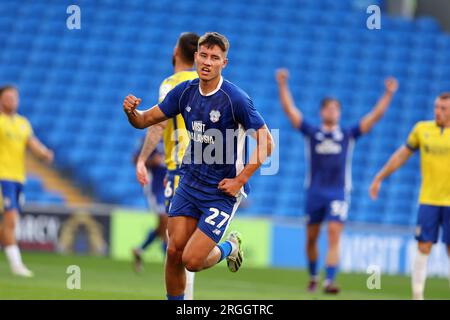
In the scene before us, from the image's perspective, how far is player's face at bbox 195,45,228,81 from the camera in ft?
24.7

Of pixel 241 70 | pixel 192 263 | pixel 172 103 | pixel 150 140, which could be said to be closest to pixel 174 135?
pixel 150 140

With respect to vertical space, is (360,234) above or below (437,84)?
below

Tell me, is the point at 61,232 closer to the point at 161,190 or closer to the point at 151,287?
the point at 161,190

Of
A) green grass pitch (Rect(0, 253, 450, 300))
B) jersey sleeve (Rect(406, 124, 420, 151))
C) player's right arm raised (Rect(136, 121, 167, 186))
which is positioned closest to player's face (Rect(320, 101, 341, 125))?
jersey sleeve (Rect(406, 124, 420, 151))

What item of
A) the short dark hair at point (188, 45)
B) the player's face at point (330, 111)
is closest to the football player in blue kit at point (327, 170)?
the player's face at point (330, 111)

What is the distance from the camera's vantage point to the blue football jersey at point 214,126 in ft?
25.0

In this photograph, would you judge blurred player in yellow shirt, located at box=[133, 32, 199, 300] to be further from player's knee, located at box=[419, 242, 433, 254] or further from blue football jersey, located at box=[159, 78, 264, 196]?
player's knee, located at box=[419, 242, 433, 254]

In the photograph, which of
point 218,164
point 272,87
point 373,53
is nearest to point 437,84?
point 373,53

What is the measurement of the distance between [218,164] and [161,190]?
19.4 feet

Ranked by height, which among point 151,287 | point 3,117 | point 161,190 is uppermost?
point 3,117

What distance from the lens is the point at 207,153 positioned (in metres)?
7.74
